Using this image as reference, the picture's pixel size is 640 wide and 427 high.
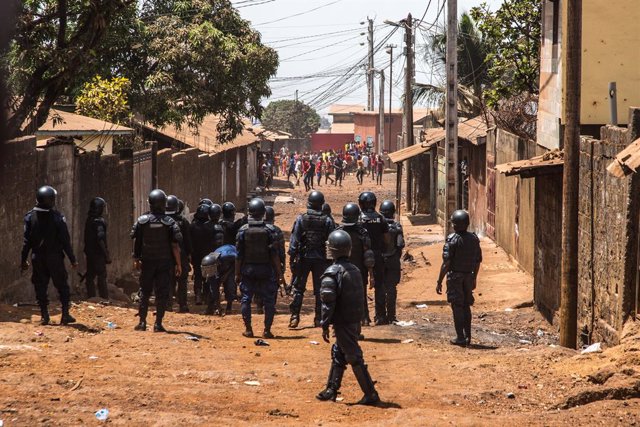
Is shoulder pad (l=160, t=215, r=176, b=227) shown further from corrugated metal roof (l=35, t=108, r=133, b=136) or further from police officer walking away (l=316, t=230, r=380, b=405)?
corrugated metal roof (l=35, t=108, r=133, b=136)

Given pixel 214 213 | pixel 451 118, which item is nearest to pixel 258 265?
pixel 214 213

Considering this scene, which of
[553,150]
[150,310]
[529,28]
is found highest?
[529,28]

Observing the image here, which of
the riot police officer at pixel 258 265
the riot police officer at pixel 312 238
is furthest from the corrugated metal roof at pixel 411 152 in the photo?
the riot police officer at pixel 258 265

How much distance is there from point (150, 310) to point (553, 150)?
670 centimetres

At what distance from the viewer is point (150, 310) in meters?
15.2

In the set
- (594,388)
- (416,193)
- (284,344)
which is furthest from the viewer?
(416,193)

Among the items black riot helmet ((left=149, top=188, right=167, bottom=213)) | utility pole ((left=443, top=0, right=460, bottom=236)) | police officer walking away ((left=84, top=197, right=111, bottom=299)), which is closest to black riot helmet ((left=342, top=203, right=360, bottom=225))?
black riot helmet ((left=149, top=188, right=167, bottom=213))

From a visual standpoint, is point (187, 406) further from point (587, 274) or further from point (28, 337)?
point (587, 274)

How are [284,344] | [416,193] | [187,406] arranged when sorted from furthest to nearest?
[416,193], [284,344], [187,406]

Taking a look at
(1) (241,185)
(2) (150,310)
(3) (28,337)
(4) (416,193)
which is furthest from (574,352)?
(1) (241,185)

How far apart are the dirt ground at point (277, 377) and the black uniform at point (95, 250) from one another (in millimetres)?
975

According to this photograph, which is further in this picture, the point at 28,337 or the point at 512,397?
the point at 28,337

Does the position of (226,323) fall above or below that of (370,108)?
below

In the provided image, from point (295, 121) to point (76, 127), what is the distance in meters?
78.5
